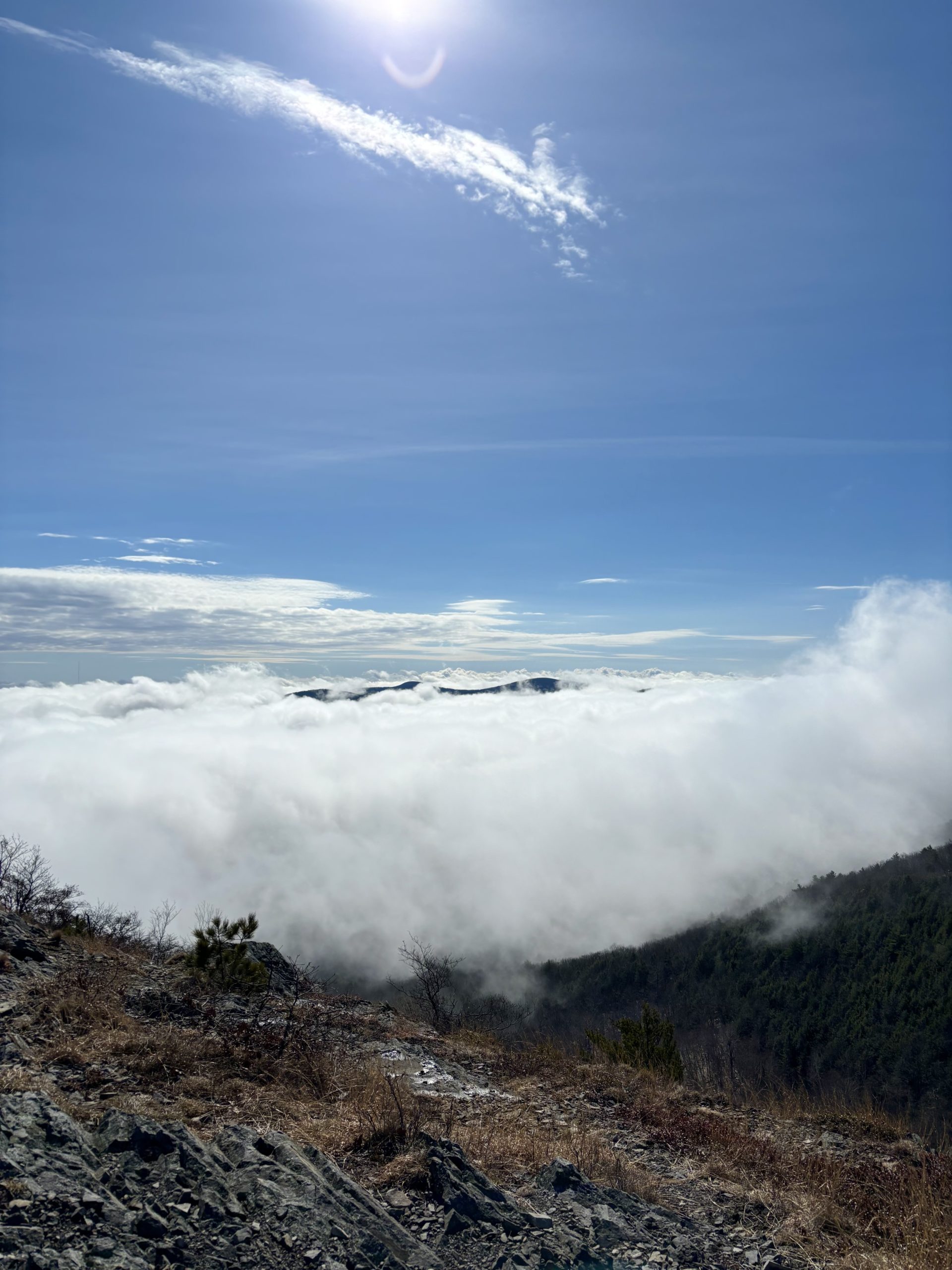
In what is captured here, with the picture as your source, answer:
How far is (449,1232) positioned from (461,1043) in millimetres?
9158

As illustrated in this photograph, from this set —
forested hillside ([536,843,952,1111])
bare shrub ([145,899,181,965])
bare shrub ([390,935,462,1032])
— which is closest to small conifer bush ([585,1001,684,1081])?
bare shrub ([390,935,462,1032])

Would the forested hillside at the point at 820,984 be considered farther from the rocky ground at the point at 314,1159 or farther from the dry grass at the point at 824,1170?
the rocky ground at the point at 314,1159

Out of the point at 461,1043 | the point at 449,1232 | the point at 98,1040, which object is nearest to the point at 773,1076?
the point at 461,1043

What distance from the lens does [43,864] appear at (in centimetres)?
2433

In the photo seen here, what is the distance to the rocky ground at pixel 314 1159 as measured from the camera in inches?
182

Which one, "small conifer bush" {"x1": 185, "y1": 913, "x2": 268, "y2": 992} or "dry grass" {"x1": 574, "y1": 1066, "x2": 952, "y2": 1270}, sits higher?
"dry grass" {"x1": 574, "y1": 1066, "x2": 952, "y2": 1270}

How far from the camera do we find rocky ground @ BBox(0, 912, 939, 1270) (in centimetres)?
462

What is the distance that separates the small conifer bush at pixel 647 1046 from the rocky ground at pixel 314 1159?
4.56 meters

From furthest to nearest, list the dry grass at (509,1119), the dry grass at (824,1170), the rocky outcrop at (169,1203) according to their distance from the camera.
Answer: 1. the dry grass at (509,1119)
2. the dry grass at (824,1170)
3. the rocky outcrop at (169,1203)

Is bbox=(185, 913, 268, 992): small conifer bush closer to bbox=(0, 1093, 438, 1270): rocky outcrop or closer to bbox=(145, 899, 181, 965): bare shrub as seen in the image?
bbox=(145, 899, 181, 965): bare shrub

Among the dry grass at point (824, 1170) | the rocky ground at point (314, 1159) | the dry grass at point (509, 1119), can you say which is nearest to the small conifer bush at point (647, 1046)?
the dry grass at point (824, 1170)

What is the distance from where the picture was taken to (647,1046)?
70.8 ft

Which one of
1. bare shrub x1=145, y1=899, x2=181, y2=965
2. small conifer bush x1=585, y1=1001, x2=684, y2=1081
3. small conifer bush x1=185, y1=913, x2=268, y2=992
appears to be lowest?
small conifer bush x1=585, y1=1001, x2=684, y2=1081

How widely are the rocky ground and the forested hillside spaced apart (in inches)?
4314
